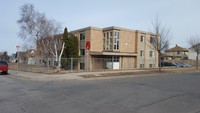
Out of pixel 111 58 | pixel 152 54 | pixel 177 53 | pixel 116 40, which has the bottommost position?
pixel 111 58

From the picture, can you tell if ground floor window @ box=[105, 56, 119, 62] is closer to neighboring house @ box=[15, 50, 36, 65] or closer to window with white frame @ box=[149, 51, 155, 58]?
window with white frame @ box=[149, 51, 155, 58]

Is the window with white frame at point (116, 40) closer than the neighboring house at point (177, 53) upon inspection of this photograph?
Yes

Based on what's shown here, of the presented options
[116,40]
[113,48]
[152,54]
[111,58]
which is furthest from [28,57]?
[152,54]

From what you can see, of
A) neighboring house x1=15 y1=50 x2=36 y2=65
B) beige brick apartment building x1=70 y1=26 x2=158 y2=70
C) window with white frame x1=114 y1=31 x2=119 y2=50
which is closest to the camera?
neighboring house x1=15 y1=50 x2=36 y2=65

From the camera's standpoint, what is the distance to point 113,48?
1385 inches

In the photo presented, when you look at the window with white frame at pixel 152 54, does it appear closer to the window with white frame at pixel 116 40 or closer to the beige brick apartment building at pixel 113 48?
the beige brick apartment building at pixel 113 48

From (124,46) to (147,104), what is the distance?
30.1 metres

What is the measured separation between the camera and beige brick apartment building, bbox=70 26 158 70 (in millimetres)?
34312

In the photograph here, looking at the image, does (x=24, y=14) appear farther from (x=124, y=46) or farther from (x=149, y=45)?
(x=149, y=45)

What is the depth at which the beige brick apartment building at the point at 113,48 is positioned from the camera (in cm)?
3431

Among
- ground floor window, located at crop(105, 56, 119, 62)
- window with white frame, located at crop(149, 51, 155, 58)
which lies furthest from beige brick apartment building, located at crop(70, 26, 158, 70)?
window with white frame, located at crop(149, 51, 155, 58)

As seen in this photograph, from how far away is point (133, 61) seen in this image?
3878cm

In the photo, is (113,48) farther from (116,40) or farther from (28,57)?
(28,57)

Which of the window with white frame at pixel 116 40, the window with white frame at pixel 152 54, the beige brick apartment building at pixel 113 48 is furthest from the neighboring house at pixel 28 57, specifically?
the window with white frame at pixel 152 54
